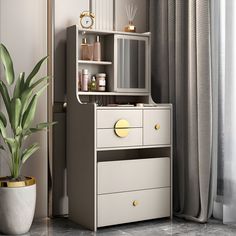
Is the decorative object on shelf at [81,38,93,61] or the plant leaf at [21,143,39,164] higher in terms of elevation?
the decorative object on shelf at [81,38,93,61]

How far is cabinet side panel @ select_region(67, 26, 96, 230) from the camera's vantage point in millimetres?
3291

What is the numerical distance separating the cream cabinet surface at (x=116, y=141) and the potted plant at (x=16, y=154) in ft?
1.09

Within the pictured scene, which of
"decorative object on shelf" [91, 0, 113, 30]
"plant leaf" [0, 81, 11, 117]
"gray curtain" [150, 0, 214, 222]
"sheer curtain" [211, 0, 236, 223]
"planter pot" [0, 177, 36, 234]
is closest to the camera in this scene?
"planter pot" [0, 177, 36, 234]

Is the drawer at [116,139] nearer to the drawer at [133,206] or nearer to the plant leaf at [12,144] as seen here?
the drawer at [133,206]

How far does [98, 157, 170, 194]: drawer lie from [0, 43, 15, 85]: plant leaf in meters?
0.85

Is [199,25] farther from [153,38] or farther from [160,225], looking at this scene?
[160,225]

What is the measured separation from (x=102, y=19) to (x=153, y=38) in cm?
47

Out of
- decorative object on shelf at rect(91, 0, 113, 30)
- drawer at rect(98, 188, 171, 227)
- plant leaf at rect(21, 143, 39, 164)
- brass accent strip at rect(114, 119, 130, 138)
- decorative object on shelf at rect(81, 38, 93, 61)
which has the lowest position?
drawer at rect(98, 188, 171, 227)

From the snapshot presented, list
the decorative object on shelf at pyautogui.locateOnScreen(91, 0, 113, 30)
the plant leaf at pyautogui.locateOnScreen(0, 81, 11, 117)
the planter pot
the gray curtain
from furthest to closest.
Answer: the decorative object on shelf at pyautogui.locateOnScreen(91, 0, 113, 30) < the gray curtain < the plant leaf at pyautogui.locateOnScreen(0, 81, 11, 117) < the planter pot

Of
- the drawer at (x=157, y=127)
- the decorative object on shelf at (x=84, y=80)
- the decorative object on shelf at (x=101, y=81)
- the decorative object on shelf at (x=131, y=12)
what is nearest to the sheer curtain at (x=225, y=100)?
the drawer at (x=157, y=127)

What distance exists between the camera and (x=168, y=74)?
383 cm

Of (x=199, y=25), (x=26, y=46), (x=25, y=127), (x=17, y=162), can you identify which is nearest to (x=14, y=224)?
(x=17, y=162)

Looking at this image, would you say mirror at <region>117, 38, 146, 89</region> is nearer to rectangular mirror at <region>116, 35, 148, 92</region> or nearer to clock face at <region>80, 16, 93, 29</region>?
rectangular mirror at <region>116, 35, 148, 92</region>

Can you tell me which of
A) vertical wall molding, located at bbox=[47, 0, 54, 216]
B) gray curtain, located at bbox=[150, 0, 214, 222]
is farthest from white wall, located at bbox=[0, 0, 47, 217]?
gray curtain, located at bbox=[150, 0, 214, 222]
